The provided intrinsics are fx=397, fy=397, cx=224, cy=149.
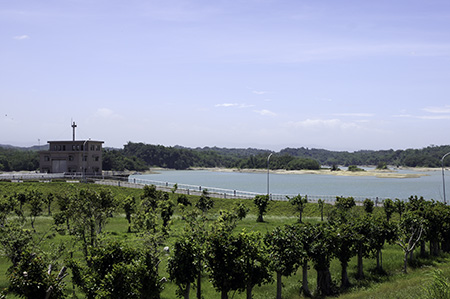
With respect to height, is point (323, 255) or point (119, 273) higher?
point (119, 273)

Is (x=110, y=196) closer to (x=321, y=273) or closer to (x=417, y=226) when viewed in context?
(x=321, y=273)

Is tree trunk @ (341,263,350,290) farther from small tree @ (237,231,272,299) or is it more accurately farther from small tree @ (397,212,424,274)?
small tree @ (237,231,272,299)

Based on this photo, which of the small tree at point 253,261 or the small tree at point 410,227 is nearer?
the small tree at point 253,261

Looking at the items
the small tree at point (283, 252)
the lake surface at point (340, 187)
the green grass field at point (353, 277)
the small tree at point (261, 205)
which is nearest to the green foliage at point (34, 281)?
the green grass field at point (353, 277)

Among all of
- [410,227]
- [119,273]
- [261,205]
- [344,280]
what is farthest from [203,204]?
[119,273]

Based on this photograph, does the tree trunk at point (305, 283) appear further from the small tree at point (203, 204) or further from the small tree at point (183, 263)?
the small tree at point (203, 204)

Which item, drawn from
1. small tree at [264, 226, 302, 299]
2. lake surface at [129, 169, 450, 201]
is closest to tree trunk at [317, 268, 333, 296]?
small tree at [264, 226, 302, 299]

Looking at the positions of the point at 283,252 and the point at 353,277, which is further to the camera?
the point at 353,277

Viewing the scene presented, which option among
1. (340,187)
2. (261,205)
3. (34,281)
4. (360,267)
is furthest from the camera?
(340,187)

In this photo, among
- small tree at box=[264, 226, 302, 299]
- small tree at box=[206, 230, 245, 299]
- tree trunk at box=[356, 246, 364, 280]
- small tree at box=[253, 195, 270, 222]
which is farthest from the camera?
small tree at box=[253, 195, 270, 222]

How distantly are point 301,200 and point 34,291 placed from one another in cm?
3802

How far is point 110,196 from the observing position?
1660 inches

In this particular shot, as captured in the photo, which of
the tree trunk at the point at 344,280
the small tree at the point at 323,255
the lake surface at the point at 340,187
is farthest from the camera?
the lake surface at the point at 340,187

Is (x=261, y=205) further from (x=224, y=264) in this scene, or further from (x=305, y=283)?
(x=224, y=264)
